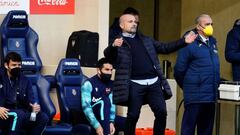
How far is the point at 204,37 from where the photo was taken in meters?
9.21

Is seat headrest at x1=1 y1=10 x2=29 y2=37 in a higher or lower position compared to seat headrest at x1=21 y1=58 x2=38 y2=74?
higher

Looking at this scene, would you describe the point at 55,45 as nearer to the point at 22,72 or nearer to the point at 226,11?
the point at 22,72

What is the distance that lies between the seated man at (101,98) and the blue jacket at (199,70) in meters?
0.93

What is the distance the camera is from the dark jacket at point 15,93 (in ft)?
29.2

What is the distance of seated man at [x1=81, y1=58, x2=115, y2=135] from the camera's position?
910 centimetres

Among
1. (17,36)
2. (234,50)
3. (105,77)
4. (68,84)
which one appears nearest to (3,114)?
(105,77)

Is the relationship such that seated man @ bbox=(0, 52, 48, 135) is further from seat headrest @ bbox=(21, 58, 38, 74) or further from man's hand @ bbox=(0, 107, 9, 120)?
seat headrest @ bbox=(21, 58, 38, 74)

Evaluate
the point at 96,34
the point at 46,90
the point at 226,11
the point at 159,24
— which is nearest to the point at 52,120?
the point at 46,90

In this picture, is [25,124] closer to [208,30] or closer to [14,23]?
[14,23]

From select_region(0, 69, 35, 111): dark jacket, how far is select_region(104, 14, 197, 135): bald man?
1.45 metres

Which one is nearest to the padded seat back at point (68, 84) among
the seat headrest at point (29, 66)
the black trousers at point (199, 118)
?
the seat headrest at point (29, 66)

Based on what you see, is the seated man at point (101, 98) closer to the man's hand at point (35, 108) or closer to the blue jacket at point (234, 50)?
the man's hand at point (35, 108)

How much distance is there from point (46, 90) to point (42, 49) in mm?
1553

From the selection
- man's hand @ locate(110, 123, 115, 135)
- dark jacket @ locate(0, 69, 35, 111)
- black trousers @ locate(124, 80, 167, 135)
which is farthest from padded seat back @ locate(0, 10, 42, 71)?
black trousers @ locate(124, 80, 167, 135)
